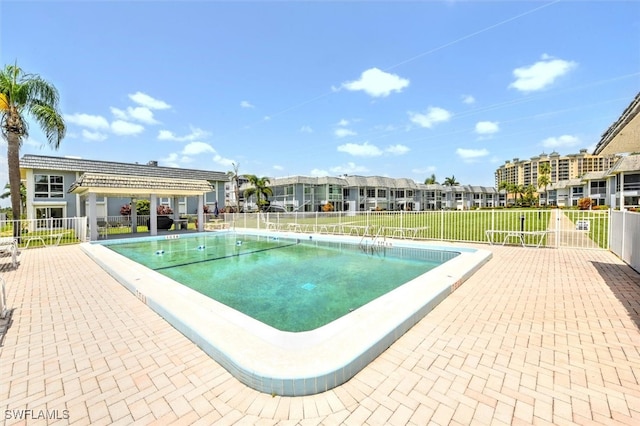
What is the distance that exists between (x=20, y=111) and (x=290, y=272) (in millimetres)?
15216

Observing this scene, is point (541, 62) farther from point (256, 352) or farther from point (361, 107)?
point (256, 352)

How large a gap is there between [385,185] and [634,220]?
46221 millimetres

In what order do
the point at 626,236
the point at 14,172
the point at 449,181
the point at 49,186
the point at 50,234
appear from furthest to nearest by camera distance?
1. the point at 449,181
2. the point at 49,186
3. the point at 50,234
4. the point at 14,172
5. the point at 626,236

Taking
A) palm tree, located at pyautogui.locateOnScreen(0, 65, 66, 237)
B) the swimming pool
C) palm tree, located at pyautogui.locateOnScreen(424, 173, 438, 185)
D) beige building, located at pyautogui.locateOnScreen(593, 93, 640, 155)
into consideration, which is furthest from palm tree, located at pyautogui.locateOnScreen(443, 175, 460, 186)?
palm tree, located at pyautogui.locateOnScreen(0, 65, 66, 237)

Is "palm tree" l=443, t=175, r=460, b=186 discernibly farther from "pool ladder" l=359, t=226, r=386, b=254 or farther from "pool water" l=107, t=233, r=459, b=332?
"pool water" l=107, t=233, r=459, b=332

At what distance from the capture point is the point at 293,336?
361cm

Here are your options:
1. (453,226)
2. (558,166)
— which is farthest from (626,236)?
(558,166)

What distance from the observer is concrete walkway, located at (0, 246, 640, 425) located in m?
2.36

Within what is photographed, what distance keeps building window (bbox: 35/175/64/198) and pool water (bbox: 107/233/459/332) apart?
1350cm

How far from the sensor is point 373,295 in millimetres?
6641

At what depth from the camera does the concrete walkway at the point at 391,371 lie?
2355mm

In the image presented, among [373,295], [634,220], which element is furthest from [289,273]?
[634,220]

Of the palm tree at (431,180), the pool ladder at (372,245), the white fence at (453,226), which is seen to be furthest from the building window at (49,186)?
the palm tree at (431,180)

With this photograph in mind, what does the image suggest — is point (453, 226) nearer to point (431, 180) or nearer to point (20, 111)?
point (20, 111)
